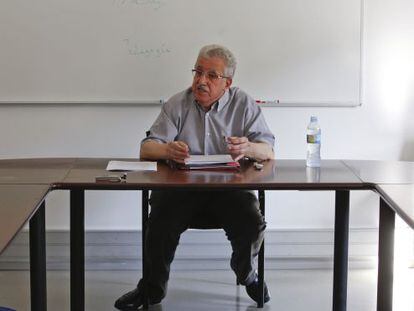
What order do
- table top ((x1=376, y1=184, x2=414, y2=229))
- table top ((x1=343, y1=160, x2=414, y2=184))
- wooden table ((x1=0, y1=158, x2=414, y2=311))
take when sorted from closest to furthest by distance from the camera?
1. table top ((x1=376, y1=184, x2=414, y2=229))
2. wooden table ((x1=0, y1=158, x2=414, y2=311))
3. table top ((x1=343, y1=160, x2=414, y2=184))

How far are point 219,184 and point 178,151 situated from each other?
0.41 m

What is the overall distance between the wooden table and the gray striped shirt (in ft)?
0.80

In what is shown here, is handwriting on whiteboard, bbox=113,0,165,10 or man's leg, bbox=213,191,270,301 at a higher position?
handwriting on whiteboard, bbox=113,0,165,10

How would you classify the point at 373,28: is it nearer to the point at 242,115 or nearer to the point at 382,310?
the point at 242,115

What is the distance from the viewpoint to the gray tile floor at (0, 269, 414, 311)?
2965mm

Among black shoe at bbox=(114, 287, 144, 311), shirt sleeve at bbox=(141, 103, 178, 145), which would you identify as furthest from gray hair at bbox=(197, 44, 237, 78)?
black shoe at bbox=(114, 287, 144, 311)

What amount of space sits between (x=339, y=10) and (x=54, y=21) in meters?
1.49

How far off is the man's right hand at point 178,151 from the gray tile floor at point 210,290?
784 mm

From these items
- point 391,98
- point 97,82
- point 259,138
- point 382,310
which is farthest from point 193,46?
point 382,310

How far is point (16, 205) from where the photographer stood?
1814mm

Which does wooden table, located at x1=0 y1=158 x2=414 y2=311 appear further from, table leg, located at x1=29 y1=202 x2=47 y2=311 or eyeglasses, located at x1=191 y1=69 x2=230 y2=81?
eyeglasses, located at x1=191 y1=69 x2=230 y2=81

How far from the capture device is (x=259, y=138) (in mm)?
2791

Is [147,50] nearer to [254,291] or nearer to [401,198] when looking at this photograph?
[254,291]

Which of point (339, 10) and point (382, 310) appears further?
point (339, 10)
